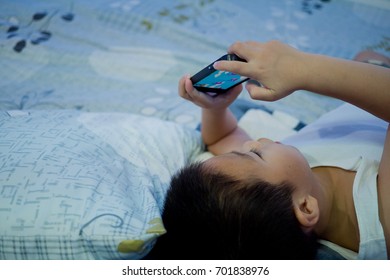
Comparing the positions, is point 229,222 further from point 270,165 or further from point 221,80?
point 221,80

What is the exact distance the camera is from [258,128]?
1018 mm

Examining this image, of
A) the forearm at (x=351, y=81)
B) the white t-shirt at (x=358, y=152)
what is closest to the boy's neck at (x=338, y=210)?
the white t-shirt at (x=358, y=152)

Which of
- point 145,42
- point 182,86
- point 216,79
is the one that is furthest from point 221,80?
point 145,42

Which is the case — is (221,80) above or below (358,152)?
above

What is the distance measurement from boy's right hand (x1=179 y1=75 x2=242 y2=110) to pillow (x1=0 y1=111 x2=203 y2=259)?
7.4 inches

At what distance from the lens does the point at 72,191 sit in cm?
58

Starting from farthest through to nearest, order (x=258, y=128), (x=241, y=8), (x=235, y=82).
Answer: 1. (x=241, y=8)
2. (x=258, y=128)
3. (x=235, y=82)

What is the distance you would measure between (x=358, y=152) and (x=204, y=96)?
0.38 metres

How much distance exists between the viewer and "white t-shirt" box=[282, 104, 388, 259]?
0.68 metres

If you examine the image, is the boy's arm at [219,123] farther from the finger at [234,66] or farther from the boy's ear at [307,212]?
the boy's ear at [307,212]

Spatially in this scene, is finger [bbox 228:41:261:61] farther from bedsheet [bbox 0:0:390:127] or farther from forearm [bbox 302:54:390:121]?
bedsheet [bbox 0:0:390:127]

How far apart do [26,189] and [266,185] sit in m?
0.41
